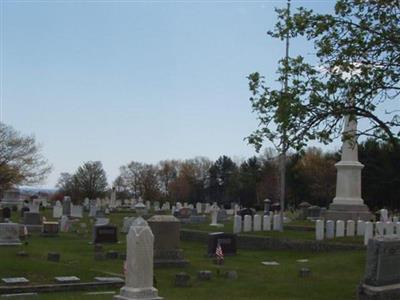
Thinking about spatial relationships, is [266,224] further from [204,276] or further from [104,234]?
[204,276]

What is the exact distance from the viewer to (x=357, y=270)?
19.8 metres

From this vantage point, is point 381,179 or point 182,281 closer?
point 182,281

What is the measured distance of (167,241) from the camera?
67.7ft

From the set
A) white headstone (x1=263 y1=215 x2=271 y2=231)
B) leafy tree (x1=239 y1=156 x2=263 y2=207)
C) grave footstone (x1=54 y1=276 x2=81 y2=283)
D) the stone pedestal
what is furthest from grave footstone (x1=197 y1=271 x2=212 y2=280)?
leafy tree (x1=239 y1=156 x2=263 y2=207)

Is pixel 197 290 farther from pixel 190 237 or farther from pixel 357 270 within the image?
pixel 190 237

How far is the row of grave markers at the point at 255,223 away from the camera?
3235 cm

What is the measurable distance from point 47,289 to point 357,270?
390 inches

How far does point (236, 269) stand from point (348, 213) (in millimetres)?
13837

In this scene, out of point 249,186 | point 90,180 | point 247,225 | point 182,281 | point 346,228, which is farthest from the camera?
point 249,186

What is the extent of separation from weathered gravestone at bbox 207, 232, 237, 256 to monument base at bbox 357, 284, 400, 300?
11217mm

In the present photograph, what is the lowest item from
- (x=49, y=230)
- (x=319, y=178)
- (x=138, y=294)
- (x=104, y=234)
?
(x=49, y=230)

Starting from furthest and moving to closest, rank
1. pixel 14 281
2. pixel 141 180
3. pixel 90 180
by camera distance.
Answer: pixel 141 180
pixel 90 180
pixel 14 281

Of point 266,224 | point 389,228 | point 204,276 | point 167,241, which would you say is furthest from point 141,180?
point 204,276

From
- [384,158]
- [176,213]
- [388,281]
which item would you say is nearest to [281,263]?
[388,281]
